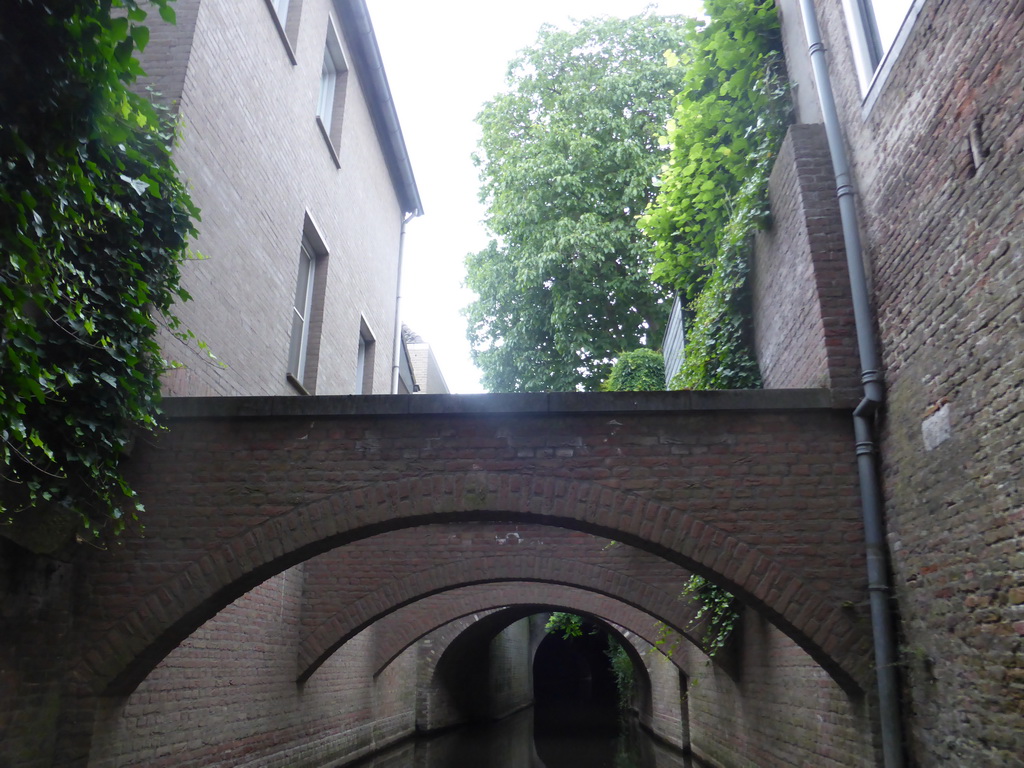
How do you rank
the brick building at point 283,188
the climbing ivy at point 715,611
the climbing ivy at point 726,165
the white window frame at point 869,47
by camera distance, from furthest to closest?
the climbing ivy at point 715,611, the climbing ivy at point 726,165, the brick building at point 283,188, the white window frame at point 869,47

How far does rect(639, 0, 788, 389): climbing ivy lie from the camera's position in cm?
764

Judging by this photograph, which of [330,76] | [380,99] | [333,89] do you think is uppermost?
[380,99]

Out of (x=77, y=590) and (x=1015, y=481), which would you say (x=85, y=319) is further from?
(x=1015, y=481)

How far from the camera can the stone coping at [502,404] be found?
5875 millimetres

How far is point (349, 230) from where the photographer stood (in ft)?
38.8

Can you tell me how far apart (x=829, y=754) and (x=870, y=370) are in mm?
2712

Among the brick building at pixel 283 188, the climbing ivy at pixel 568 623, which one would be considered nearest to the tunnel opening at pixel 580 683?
the climbing ivy at pixel 568 623

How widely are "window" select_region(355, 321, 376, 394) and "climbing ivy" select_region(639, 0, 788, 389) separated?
18.7ft

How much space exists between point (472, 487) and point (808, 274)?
2.80 meters

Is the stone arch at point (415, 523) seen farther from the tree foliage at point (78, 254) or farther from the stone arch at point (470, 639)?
the stone arch at point (470, 639)

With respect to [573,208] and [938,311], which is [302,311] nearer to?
[938,311]

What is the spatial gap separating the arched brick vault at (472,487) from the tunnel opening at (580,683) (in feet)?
58.6

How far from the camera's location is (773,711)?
786 cm

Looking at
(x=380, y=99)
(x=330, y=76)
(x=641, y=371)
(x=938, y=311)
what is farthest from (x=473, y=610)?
(x=938, y=311)
